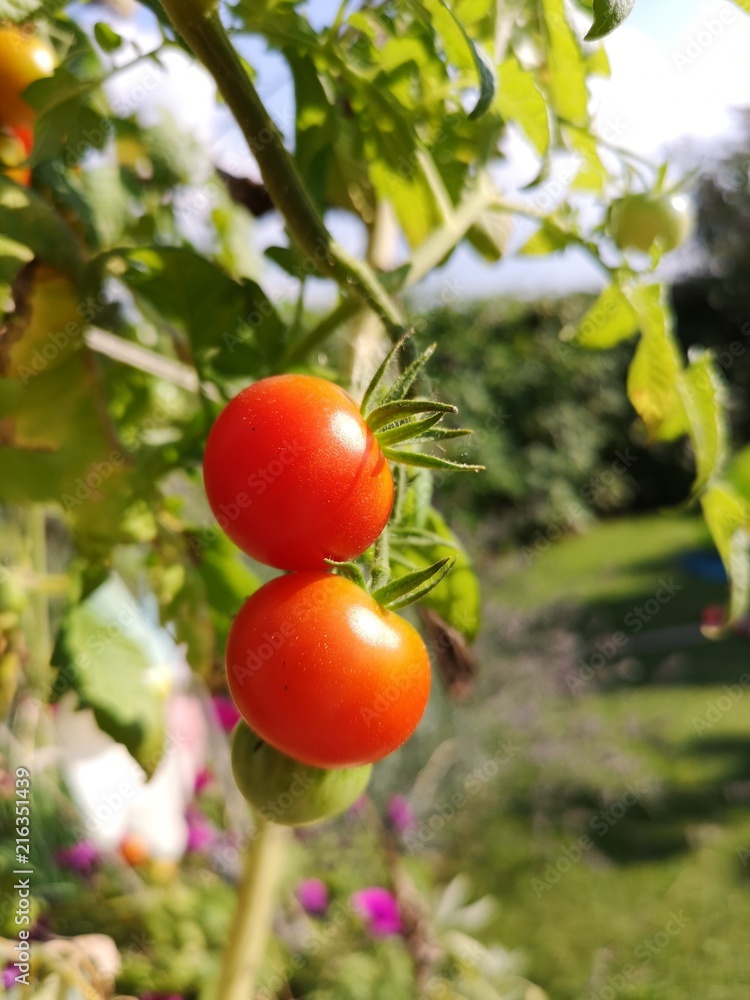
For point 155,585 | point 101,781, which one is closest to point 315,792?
point 155,585

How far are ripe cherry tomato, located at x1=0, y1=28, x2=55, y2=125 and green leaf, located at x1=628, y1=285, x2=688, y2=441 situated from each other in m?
0.39

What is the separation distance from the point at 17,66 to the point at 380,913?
1.35m

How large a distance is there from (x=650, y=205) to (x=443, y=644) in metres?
0.34

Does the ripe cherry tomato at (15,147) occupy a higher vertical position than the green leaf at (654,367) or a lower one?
higher

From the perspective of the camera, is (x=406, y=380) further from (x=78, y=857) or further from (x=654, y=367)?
(x=78, y=857)

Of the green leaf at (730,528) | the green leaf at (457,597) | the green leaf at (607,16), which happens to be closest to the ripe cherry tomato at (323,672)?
the green leaf at (457,597)

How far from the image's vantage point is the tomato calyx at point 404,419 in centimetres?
30

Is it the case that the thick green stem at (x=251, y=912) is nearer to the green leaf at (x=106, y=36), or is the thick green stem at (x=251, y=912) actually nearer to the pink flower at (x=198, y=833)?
the green leaf at (x=106, y=36)

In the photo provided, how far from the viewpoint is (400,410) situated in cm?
30

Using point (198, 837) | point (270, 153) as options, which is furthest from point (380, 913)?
point (270, 153)

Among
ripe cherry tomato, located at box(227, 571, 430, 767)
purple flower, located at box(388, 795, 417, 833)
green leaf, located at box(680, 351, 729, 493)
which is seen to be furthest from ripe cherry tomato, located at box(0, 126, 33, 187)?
purple flower, located at box(388, 795, 417, 833)

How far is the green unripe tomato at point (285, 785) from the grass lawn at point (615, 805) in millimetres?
1574

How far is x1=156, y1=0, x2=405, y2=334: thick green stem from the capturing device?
11.9 inches

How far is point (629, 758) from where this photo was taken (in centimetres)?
237
